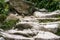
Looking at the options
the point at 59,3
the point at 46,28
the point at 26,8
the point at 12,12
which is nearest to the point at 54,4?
the point at 59,3

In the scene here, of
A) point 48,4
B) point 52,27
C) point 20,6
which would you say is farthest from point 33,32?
point 48,4

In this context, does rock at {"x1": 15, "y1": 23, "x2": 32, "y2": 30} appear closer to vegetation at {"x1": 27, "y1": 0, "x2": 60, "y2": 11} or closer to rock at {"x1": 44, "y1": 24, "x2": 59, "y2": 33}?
rock at {"x1": 44, "y1": 24, "x2": 59, "y2": 33}

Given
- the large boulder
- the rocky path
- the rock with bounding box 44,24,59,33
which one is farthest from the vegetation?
the rock with bounding box 44,24,59,33

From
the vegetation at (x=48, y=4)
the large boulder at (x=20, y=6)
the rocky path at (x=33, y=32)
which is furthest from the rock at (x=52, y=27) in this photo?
the vegetation at (x=48, y=4)

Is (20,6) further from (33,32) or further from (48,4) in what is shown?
(33,32)

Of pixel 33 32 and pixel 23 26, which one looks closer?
pixel 33 32

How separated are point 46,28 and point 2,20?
3.27m

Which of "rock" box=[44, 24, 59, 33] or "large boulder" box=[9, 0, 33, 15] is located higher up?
"large boulder" box=[9, 0, 33, 15]

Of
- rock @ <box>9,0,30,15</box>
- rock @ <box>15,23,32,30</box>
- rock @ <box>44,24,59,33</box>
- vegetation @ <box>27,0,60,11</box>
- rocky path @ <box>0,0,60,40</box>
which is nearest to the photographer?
rocky path @ <box>0,0,60,40</box>

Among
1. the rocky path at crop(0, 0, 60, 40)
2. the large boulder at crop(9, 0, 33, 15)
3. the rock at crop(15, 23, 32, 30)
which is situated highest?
the large boulder at crop(9, 0, 33, 15)

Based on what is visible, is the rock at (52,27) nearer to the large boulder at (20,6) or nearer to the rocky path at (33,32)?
the rocky path at (33,32)

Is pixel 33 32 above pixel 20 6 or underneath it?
underneath

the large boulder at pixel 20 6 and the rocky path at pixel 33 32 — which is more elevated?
the large boulder at pixel 20 6

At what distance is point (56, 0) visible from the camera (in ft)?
53.7
